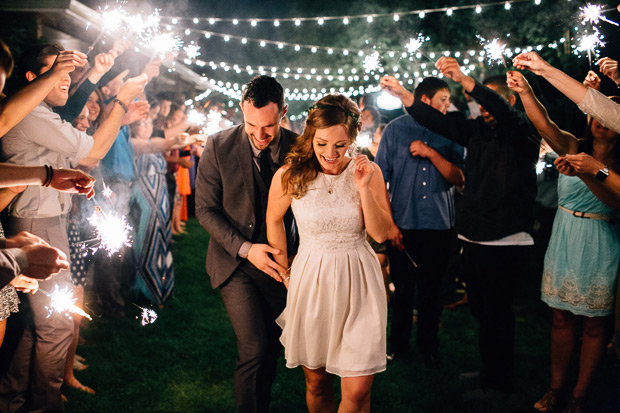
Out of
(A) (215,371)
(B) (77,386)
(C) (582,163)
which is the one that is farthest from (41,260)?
(C) (582,163)

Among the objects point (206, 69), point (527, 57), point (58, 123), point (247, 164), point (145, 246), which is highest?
point (206, 69)

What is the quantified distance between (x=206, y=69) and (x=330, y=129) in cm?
1328

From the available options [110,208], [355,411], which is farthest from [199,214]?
[110,208]

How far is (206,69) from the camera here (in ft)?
48.4

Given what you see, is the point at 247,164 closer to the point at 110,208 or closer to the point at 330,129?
the point at 330,129

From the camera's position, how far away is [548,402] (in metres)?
3.36

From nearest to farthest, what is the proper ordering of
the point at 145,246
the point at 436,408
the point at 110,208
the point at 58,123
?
the point at 58,123 → the point at 436,408 → the point at 110,208 → the point at 145,246

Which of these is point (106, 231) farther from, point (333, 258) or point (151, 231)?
point (333, 258)

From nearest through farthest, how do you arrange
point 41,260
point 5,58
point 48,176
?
1. point 41,260
2. point 5,58
3. point 48,176

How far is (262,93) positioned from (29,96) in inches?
47.9

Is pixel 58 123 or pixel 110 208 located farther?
pixel 110 208

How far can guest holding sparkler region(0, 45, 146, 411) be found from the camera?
270 centimetres

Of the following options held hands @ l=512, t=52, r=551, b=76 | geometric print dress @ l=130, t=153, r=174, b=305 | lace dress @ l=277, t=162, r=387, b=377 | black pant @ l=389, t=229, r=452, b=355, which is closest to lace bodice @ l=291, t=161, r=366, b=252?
lace dress @ l=277, t=162, r=387, b=377

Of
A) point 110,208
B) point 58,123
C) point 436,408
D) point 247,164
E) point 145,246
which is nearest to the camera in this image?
point 58,123
